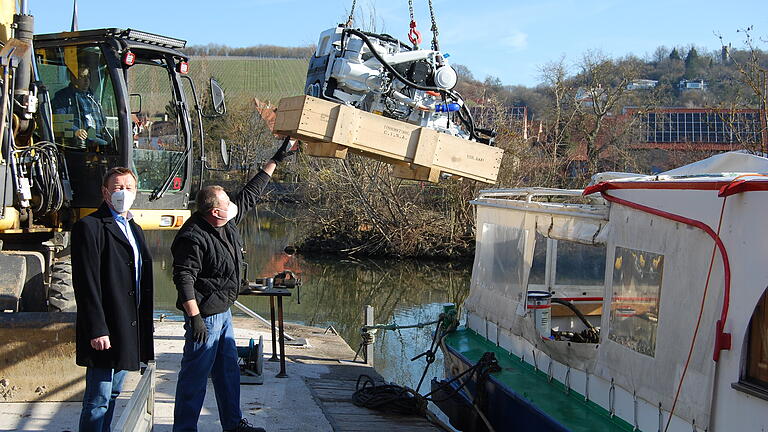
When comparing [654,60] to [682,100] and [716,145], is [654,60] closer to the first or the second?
[682,100]

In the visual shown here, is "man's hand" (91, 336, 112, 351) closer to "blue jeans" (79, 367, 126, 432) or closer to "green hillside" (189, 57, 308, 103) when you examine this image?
"blue jeans" (79, 367, 126, 432)

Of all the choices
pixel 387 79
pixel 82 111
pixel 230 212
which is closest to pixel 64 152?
pixel 82 111

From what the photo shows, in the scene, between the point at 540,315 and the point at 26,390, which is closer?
the point at 26,390

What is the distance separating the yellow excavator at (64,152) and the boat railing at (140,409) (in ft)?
8.35

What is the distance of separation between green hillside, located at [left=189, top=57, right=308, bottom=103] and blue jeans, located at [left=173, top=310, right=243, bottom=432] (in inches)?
2119

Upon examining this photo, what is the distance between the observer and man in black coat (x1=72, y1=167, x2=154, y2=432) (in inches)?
199

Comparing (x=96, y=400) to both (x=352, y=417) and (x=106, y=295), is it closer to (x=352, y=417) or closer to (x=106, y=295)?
(x=106, y=295)

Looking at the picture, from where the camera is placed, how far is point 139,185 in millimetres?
9797

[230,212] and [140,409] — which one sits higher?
[230,212]

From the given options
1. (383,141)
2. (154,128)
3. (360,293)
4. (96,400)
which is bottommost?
(360,293)

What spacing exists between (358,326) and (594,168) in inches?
801

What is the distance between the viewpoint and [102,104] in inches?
371

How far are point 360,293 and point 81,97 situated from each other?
1279 cm

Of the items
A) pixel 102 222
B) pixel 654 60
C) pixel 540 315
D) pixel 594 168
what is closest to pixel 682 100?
pixel 654 60
